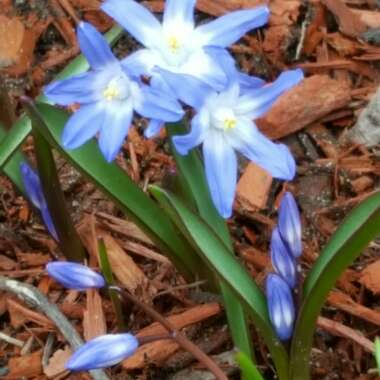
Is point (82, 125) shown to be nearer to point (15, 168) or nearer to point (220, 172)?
point (220, 172)

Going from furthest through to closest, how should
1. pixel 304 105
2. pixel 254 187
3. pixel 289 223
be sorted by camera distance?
pixel 304 105 < pixel 254 187 < pixel 289 223

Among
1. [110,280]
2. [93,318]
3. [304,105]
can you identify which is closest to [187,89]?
[110,280]

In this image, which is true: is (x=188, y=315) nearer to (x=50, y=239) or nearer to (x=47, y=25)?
(x=50, y=239)

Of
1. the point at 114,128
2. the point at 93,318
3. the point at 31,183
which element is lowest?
the point at 93,318

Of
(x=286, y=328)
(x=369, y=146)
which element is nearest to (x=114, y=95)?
(x=286, y=328)

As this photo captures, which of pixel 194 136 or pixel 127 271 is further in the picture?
pixel 127 271

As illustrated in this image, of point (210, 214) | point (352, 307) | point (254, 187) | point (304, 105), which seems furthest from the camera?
point (304, 105)

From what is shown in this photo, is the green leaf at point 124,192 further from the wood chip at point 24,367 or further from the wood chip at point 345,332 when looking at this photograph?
the wood chip at point 24,367

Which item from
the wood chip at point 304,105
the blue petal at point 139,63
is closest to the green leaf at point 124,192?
the blue petal at point 139,63
